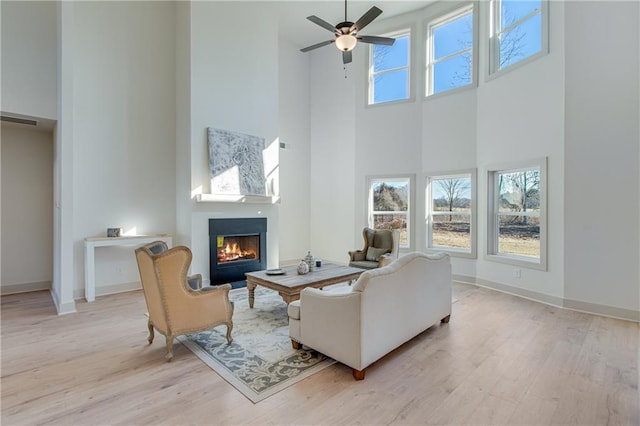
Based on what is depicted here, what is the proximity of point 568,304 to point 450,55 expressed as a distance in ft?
15.9

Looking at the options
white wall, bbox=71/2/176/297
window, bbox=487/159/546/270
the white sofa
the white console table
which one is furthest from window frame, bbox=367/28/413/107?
the white console table

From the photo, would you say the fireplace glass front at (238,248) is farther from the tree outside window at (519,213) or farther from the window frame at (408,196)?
the tree outside window at (519,213)

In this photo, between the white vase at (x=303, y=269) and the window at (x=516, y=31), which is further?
the window at (x=516, y=31)

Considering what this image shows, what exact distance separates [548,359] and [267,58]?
6532 millimetres

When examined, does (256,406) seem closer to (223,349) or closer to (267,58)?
(223,349)

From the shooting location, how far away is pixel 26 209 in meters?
5.34

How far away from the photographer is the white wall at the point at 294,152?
764cm

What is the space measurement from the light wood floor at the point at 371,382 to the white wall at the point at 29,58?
10.3 ft

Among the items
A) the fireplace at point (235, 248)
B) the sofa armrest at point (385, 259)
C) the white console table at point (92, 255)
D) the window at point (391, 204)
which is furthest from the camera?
the window at point (391, 204)

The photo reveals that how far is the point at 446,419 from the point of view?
2.12 m

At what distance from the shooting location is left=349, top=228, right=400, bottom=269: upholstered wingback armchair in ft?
18.9

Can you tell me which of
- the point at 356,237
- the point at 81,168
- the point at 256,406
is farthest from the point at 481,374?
the point at 81,168

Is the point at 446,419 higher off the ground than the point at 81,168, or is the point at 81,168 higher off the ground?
the point at 81,168

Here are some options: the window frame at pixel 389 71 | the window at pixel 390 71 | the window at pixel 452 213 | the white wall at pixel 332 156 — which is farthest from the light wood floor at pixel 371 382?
the window at pixel 390 71
